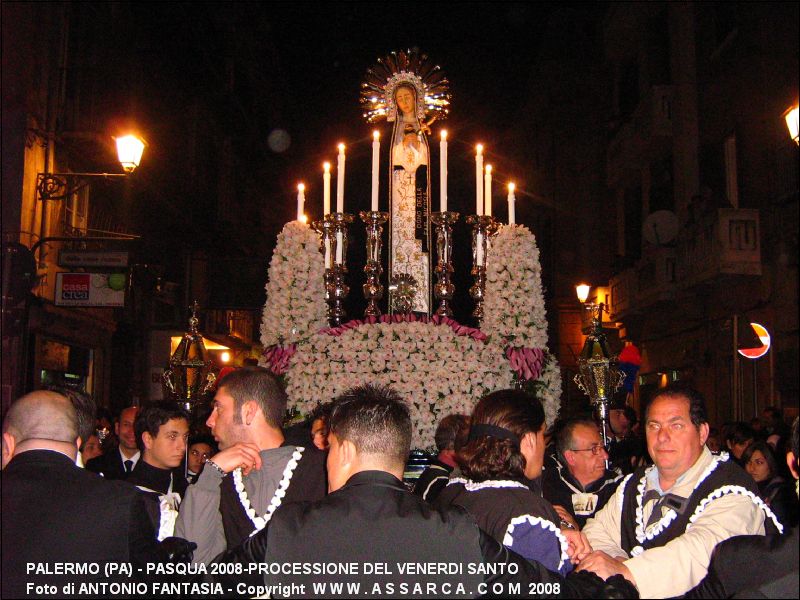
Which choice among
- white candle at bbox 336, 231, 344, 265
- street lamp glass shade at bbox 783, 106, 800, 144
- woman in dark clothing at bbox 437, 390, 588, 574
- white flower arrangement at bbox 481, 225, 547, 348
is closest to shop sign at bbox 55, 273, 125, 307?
white candle at bbox 336, 231, 344, 265

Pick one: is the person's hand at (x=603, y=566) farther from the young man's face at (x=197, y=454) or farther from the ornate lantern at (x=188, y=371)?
the ornate lantern at (x=188, y=371)

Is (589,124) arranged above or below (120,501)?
above

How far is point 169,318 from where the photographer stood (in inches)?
813

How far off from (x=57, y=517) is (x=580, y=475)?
10.6 feet

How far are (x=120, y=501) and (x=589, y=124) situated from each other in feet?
80.7

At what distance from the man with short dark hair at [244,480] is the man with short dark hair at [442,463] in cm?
149

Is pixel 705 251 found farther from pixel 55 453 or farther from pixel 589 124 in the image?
pixel 55 453

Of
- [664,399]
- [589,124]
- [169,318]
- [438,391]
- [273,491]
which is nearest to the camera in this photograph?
[273,491]

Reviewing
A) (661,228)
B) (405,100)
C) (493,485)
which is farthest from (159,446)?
(661,228)

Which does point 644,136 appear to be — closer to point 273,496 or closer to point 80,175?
point 80,175

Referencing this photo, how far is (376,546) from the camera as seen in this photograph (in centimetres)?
253

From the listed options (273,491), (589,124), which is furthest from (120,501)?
(589,124)

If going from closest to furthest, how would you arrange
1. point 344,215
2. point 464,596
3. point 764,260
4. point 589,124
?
1. point 464,596
2. point 344,215
3. point 764,260
4. point 589,124

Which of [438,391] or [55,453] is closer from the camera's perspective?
[55,453]
